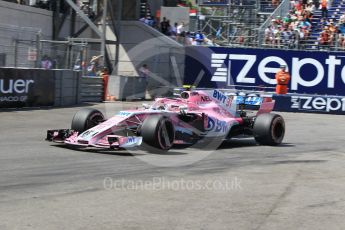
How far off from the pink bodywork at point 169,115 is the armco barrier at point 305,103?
11.6 meters

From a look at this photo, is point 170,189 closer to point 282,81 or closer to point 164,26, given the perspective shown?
point 282,81

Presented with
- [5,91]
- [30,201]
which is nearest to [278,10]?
[5,91]

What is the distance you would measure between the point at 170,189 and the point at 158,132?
274 cm

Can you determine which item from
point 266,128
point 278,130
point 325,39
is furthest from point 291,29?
point 266,128

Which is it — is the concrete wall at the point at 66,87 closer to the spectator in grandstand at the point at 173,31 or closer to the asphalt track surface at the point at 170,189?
the asphalt track surface at the point at 170,189

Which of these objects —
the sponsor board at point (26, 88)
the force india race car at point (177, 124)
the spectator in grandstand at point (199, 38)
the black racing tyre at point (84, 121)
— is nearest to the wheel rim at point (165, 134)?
the force india race car at point (177, 124)

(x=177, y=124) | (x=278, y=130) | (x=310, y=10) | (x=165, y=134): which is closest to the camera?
(x=165, y=134)

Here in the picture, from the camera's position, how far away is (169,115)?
11.3 m

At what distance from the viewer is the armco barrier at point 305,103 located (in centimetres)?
2530

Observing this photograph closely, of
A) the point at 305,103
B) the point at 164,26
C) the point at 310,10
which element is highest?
the point at 310,10

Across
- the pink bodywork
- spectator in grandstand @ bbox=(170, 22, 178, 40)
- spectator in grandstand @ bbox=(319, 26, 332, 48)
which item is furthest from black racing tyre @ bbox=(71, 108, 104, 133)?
spectator in grandstand @ bbox=(170, 22, 178, 40)

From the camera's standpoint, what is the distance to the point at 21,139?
1244 cm

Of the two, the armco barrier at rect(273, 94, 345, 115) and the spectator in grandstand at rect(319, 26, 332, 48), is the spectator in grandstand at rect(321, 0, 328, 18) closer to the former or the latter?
the spectator in grandstand at rect(319, 26, 332, 48)

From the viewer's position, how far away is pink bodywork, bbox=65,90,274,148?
34.1ft
